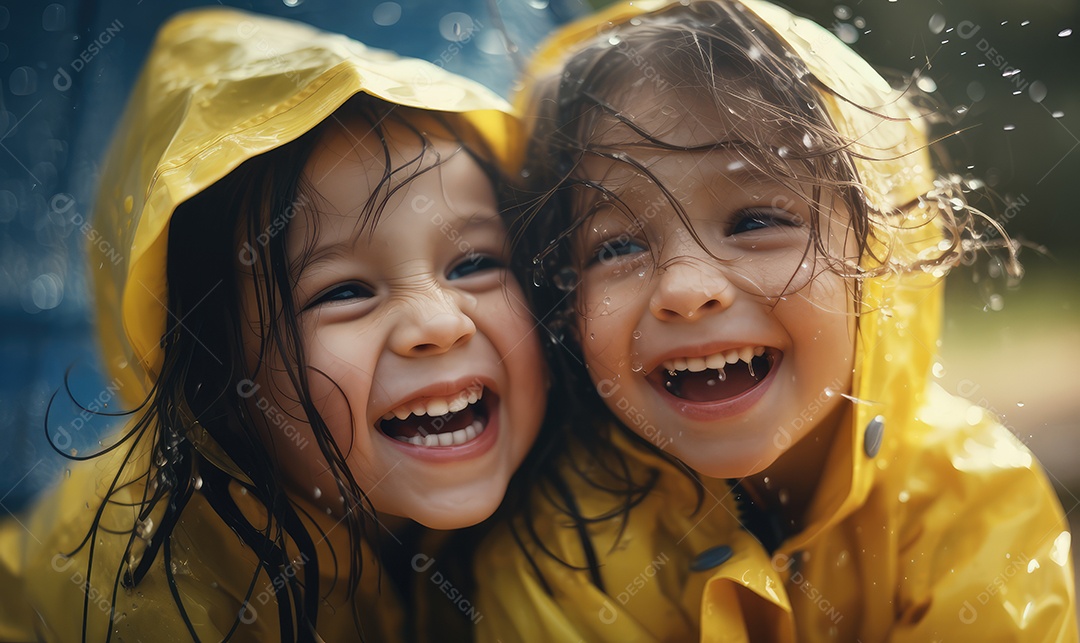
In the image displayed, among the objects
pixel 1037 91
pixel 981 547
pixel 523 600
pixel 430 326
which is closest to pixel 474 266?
pixel 430 326

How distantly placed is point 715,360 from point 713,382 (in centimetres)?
4

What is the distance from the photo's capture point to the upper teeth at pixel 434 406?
73 centimetres

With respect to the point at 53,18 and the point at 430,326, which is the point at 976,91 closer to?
the point at 430,326

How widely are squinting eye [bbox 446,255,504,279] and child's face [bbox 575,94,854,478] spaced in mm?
80

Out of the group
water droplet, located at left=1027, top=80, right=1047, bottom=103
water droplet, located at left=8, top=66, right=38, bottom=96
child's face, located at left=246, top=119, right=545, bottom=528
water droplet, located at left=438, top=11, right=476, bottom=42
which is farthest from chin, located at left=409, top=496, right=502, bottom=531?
water droplet, located at left=1027, top=80, right=1047, bottom=103

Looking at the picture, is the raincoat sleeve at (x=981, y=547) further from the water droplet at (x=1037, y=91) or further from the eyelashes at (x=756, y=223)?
the water droplet at (x=1037, y=91)

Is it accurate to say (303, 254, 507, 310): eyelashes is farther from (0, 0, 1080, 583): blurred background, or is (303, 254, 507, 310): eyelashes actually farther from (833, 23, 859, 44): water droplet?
(833, 23, 859, 44): water droplet

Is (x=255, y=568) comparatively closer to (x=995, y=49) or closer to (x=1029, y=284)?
(x=995, y=49)

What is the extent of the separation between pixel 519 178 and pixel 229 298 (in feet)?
0.93

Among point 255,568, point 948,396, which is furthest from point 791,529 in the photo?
point 255,568

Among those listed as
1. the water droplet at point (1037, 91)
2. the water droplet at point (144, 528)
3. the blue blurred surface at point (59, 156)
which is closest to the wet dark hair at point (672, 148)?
the blue blurred surface at point (59, 156)

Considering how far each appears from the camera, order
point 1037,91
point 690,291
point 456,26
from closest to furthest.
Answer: point 690,291 < point 456,26 < point 1037,91

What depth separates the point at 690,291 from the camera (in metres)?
0.68

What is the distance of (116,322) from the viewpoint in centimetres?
78
